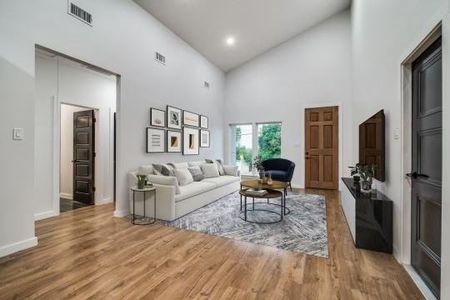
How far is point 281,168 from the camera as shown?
598cm

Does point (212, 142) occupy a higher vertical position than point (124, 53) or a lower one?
lower

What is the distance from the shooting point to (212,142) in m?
6.91

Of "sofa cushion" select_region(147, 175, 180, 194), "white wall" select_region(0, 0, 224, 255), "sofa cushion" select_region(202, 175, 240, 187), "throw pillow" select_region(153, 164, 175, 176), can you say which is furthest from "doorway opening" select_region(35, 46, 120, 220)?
"sofa cushion" select_region(202, 175, 240, 187)

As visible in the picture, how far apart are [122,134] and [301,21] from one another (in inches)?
204

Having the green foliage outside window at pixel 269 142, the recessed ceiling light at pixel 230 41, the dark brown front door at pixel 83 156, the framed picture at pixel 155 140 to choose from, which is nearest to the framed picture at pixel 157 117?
the framed picture at pixel 155 140

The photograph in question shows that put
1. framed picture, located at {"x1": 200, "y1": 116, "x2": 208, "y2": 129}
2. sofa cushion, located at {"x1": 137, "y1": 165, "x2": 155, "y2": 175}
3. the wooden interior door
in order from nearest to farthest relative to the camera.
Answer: sofa cushion, located at {"x1": 137, "y1": 165, "x2": 155, "y2": 175}, the wooden interior door, framed picture, located at {"x1": 200, "y1": 116, "x2": 208, "y2": 129}

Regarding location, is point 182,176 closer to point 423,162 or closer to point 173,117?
point 173,117

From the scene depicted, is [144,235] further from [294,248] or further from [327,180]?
[327,180]

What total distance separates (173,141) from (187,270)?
11.0ft

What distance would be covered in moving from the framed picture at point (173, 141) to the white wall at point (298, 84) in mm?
2708

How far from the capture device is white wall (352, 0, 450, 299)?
144 cm

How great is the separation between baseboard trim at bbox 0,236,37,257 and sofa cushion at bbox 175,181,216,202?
1.75 meters

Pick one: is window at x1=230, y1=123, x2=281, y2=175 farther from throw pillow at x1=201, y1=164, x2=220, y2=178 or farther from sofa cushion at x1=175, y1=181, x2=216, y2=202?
sofa cushion at x1=175, y1=181, x2=216, y2=202

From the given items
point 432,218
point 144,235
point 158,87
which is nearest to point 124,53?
point 158,87
